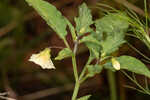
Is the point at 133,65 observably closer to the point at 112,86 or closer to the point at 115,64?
the point at 115,64

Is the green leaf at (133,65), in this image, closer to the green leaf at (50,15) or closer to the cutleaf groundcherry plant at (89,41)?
the cutleaf groundcherry plant at (89,41)

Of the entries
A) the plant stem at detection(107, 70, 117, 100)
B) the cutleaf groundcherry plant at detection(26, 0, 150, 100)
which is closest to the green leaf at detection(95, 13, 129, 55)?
the cutleaf groundcherry plant at detection(26, 0, 150, 100)

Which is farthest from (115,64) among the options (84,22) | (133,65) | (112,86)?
(112,86)

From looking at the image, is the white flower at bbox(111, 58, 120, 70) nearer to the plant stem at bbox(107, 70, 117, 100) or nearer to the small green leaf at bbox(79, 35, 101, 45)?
the small green leaf at bbox(79, 35, 101, 45)

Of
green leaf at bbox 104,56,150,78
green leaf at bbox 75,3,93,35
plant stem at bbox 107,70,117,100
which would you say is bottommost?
green leaf at bbox 104,56,150,78

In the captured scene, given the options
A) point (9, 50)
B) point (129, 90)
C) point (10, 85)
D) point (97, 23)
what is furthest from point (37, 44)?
point (97, 23)

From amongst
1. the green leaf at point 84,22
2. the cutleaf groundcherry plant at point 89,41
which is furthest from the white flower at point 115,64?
the green leaf at point 84,22
